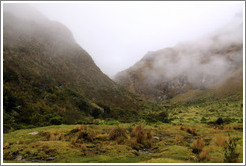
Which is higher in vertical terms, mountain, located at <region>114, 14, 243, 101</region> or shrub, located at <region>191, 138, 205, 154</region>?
mountain, located at <region>114, 14, 243, 101</region>

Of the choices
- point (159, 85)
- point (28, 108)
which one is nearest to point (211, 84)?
point (159, 85)

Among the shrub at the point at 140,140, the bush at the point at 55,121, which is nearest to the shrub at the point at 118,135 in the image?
the shrub at the point at 140,140

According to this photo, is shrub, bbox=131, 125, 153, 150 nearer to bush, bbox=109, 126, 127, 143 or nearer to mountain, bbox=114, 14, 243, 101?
bush, bbox=109, 126, 127, 143

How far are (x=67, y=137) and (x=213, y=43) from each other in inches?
7519

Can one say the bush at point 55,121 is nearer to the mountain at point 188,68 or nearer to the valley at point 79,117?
the valley at point 79,117

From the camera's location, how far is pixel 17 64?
3025cm

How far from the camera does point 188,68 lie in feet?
499

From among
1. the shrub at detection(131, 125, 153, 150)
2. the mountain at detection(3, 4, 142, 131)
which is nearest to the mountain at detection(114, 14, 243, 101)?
the mountain at detection(3, 4, 142, 131)

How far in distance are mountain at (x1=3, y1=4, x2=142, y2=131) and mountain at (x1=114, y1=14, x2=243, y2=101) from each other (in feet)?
320

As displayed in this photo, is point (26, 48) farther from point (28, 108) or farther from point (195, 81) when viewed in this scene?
point (195, 81)

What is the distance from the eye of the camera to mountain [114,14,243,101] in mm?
125125

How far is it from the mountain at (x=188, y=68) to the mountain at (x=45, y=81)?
320 ft

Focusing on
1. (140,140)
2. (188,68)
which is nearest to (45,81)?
(140,140)

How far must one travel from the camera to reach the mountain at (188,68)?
12512 cm
